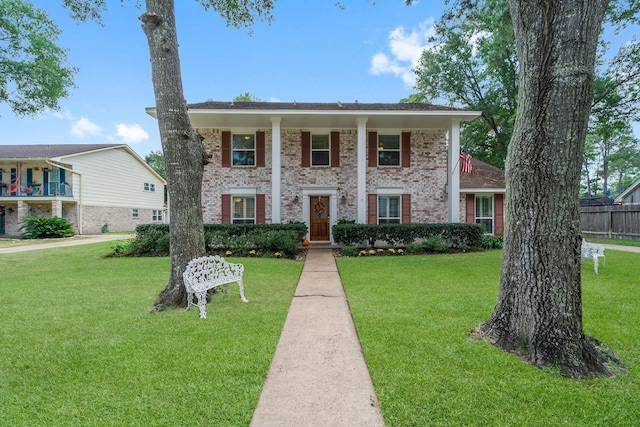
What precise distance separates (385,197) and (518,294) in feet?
35.2

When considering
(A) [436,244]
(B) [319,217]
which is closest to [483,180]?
(A) [436,244]

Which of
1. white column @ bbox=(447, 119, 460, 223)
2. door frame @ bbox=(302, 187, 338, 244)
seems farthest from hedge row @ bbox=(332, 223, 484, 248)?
door frame @ bbox=(302, 187, 338, 244)

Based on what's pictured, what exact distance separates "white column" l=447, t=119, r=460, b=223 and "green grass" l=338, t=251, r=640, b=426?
666 centimetres

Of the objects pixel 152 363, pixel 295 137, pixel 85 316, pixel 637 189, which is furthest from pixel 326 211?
pixel 637 189

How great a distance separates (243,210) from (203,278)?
9023 mm

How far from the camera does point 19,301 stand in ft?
17.4

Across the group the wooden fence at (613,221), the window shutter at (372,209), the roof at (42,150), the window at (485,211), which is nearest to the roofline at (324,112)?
the window shutter at (372,209)

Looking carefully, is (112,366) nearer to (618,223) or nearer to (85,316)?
(85,316)

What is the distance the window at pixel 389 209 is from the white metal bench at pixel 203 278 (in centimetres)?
931

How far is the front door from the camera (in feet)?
44.9

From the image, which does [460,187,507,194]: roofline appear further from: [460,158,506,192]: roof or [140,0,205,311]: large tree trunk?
[140,0,205,311]: large tree trunk

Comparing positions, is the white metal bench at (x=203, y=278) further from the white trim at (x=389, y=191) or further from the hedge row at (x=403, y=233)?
the white trim at (x=389, y=191)

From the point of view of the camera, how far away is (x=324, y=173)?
13766mm

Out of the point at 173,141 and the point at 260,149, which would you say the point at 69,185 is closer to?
the point at 260,149
